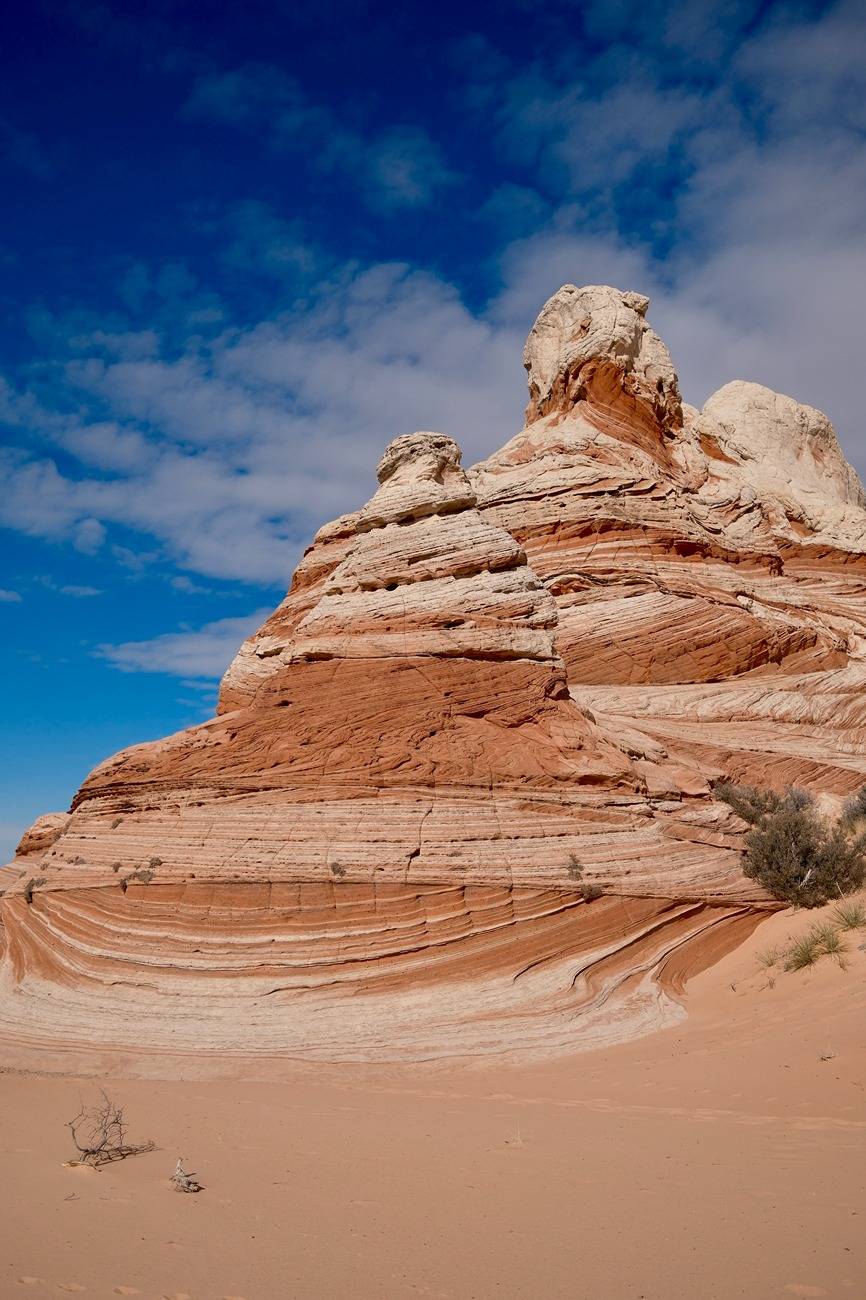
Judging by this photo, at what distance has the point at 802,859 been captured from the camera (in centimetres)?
1416

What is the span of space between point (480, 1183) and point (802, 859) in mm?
10220

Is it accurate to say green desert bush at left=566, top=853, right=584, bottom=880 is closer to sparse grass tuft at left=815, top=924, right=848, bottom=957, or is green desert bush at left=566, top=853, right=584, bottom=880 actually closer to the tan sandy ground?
sparse grass tuft at left=815, top=924, right=848, bottom=957

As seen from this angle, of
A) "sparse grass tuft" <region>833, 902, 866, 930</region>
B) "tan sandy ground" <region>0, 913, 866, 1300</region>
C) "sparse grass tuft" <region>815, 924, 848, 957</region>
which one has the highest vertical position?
"sparse grass tuft" <region>833, 902, 866, 930</region>

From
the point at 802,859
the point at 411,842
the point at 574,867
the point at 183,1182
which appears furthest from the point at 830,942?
the point at 183,1182

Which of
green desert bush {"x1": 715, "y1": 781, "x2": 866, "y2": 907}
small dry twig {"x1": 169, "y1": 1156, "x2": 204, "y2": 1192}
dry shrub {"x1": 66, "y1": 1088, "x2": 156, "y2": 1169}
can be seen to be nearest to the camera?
small dry twig {"x1": 169, "y1": 1156, "x2": 204, "y2": 1192}

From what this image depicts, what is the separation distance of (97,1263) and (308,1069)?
651 centimetres

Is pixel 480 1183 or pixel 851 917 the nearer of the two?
pixel 480 1183

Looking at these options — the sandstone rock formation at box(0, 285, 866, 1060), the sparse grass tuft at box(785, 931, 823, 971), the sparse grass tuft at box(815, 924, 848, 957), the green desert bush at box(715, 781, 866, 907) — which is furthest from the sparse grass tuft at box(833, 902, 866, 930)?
the sandstone rock formation at box(0, 285, 866, 1060)

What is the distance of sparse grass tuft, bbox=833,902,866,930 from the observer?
11.6 meters

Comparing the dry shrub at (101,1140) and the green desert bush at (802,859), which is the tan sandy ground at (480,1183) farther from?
the green desert bush at (802,859)

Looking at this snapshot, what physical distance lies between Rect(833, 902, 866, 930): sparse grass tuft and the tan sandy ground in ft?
5.80

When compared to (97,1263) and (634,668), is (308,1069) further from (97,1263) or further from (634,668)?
(634,668)

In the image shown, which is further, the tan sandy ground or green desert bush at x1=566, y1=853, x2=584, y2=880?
green desert bush at x1=566, y1=853, x2=584, y2=880

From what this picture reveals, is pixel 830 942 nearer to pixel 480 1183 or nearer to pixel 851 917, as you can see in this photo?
pixel 851 917
